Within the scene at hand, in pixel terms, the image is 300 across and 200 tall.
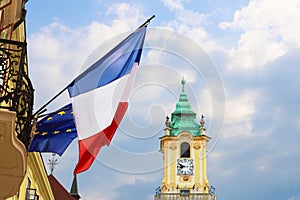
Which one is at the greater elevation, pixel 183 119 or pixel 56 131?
pixel 183 119

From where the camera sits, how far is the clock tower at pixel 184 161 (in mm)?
77125

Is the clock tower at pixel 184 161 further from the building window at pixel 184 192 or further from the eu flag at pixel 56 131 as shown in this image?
the eu flag at pixel 56 131

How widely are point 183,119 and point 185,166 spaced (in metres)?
8.65

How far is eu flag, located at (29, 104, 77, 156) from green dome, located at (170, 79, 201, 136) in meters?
70.1

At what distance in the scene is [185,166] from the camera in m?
80.6

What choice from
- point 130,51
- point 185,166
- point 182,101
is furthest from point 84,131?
point 182,101

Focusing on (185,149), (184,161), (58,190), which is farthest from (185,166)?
(58,190)

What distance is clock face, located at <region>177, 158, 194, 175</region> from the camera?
79.7 meters

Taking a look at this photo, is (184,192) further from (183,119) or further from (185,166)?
(183,119)

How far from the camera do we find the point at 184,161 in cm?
8081

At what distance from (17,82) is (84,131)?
2686 millimetres

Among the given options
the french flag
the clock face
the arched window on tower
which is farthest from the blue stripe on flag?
the arched window on tower

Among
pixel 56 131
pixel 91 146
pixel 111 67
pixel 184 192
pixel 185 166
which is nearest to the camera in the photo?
pixel 91 146

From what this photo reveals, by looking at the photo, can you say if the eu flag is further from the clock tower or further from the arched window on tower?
the arched window on tower
